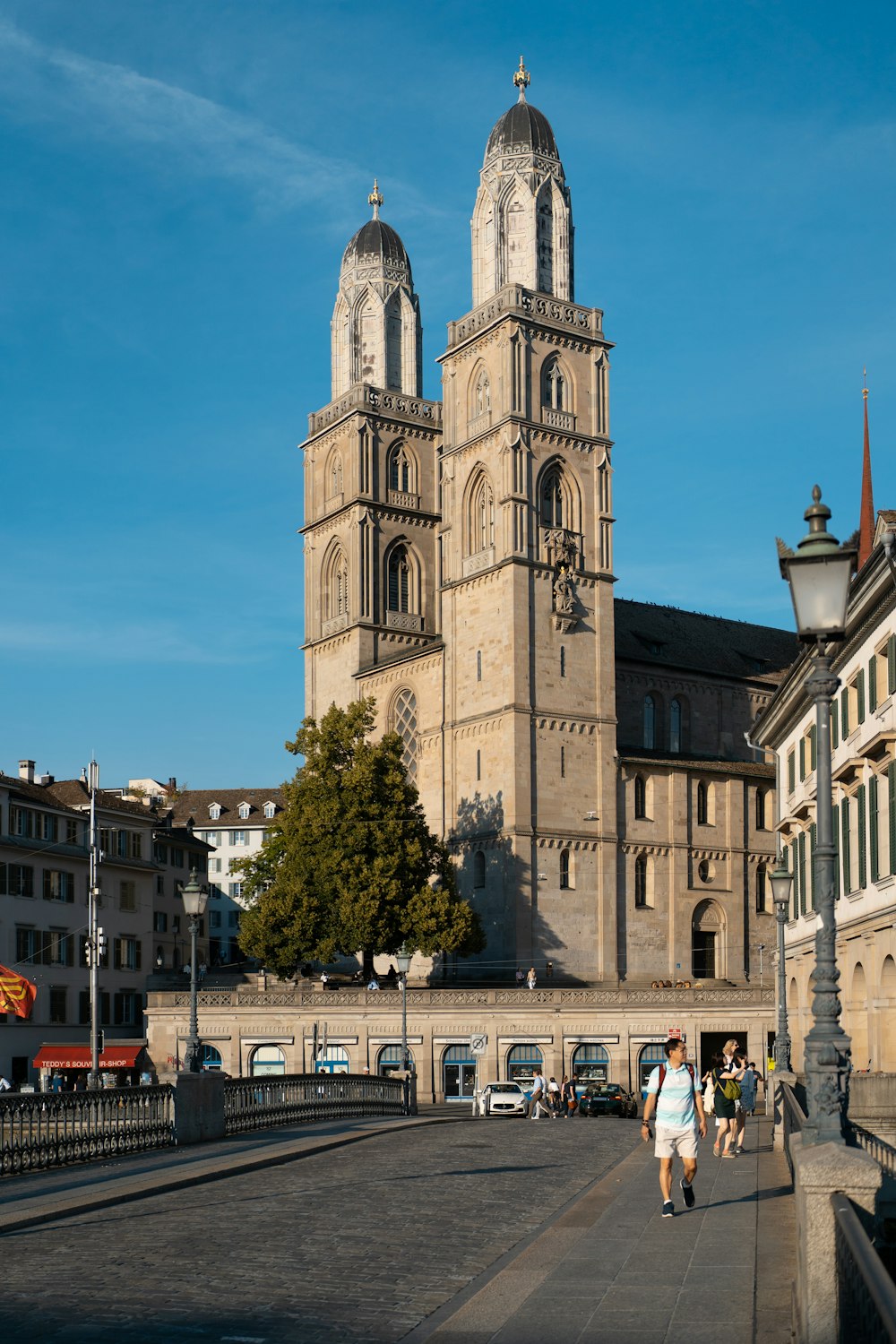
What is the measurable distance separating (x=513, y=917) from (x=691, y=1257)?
189ft

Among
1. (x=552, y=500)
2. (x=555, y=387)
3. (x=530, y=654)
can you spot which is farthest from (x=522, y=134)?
(x=530, y=654)

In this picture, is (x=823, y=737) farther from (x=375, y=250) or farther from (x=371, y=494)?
(x=375, y=250)

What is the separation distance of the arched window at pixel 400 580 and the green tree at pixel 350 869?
1619 centimetres

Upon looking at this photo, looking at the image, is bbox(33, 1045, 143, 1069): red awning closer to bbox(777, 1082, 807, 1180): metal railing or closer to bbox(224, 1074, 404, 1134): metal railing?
bbox(224, 1074, 404, 1134): metal railing

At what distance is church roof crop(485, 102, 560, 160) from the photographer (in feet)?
265

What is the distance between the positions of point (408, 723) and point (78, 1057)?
22.8m

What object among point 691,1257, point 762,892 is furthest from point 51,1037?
point 691,1257

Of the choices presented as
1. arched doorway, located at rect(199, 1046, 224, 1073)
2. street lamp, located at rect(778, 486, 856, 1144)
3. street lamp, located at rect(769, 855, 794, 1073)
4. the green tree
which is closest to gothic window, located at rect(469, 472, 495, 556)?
the green tree

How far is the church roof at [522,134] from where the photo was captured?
265ft

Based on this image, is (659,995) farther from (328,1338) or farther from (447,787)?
(328,1338)

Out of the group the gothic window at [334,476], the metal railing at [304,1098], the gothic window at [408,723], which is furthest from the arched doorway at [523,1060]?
the gothic window at [334,476]

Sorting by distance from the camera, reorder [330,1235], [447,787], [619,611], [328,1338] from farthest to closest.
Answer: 1. [619,611]
2. [447,787]
3. [330,1235]
4. [328,1338]

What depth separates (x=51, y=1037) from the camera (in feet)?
242

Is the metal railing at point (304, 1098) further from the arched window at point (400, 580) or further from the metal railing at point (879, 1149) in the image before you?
the arched window at point (400, 580)
